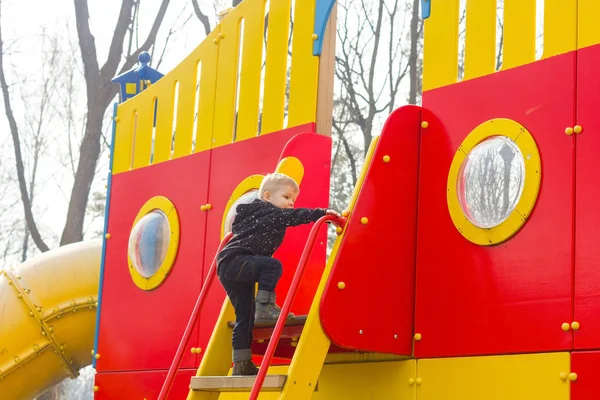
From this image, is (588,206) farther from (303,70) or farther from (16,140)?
(16,140)

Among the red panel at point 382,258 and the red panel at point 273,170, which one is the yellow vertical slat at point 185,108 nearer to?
the red panel at point 273,170

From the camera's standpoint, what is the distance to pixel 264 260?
445 centimetres

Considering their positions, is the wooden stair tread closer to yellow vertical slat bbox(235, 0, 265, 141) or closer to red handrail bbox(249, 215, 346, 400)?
red handrail bbox(249, 215, 346, 400)

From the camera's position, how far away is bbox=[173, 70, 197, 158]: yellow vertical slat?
6.66 metres

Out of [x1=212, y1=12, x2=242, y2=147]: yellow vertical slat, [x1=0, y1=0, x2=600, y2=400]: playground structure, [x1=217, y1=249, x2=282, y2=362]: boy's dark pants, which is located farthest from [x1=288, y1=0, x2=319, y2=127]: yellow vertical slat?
[x1=217, y1=249, x2=282, y2=362]: boy's dark pants

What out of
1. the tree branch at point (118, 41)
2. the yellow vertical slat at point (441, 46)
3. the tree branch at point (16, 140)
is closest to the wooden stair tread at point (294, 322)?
the yellow vertical slat at point (441, 46)

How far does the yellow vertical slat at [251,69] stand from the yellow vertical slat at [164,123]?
0.90 m

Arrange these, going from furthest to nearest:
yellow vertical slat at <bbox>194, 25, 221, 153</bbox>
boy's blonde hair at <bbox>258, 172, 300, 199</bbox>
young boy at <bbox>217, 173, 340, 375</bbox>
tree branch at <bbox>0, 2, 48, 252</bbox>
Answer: tree branch at <bbox>0, 2, 48, 252</bbox>
yellow vertical slat at <bbox>194, 25, 221, 153</bbox>
boy's blonde hair at <bbox>258, 172, 300, 199</bbox>
young boy at <bbox>217, 173, 340, 375</bbox>

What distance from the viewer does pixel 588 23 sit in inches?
157

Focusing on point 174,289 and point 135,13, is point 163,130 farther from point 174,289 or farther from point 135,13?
point 135,13

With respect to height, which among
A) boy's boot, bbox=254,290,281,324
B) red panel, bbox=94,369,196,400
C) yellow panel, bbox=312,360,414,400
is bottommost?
red panel, bbox=94,369,196,400

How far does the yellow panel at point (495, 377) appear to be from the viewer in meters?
3.78

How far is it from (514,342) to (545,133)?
923 mm

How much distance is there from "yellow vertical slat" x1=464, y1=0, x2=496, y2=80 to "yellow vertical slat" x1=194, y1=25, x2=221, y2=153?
234 cm
